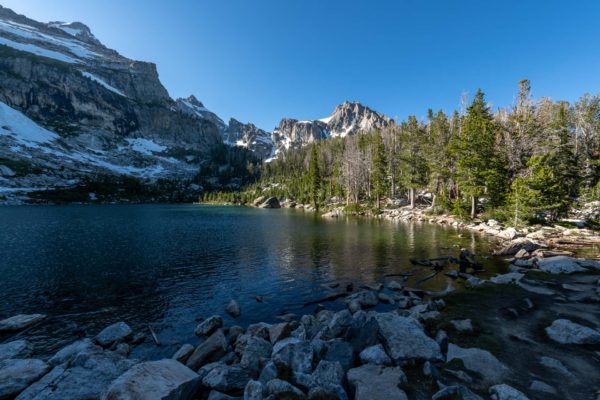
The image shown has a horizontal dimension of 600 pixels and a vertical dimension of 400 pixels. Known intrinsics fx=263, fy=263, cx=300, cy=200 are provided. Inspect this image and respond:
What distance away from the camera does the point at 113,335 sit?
1349 centimetres

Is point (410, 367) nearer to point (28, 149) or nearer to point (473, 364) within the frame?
point (473, 364)

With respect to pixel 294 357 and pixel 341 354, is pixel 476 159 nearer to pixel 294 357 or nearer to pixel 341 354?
pixel 341 354

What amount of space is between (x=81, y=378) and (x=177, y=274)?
1608 cm

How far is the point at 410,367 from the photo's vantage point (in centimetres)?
933

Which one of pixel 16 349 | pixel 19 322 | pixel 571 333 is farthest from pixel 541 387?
pixel 19 322

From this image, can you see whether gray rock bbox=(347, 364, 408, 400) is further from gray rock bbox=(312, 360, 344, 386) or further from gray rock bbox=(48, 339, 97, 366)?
gray rock bbox=(48, 339, 97, 366)

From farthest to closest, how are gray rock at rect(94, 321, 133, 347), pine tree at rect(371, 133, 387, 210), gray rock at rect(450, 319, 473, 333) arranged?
1. pine tree at rect(371, 133, 387, 210)
2. gray rock at rect(94, 321, 133, 347)
3. gray rock at rect(450, 319, 473, 333)

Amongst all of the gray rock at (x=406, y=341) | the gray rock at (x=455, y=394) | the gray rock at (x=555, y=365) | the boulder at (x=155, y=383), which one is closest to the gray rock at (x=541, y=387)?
the gray rock at (x=555, y=365)

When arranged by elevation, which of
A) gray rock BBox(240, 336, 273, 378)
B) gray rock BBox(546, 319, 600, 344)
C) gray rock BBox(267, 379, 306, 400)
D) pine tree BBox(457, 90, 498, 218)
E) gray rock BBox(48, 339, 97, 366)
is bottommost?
gray rock BBox(48, 339, 97, 366)

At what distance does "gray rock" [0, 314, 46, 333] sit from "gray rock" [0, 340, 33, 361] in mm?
2423

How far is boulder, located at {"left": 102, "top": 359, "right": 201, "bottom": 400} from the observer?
295 inches

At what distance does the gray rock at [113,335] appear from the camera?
1314 cm

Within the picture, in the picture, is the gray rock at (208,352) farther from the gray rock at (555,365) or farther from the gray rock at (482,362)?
the gray rock at (555,365)

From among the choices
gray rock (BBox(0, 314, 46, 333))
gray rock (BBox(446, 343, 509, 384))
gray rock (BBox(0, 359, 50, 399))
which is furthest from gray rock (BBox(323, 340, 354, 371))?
gray rock (BBox(0, 314, 46, 333))
